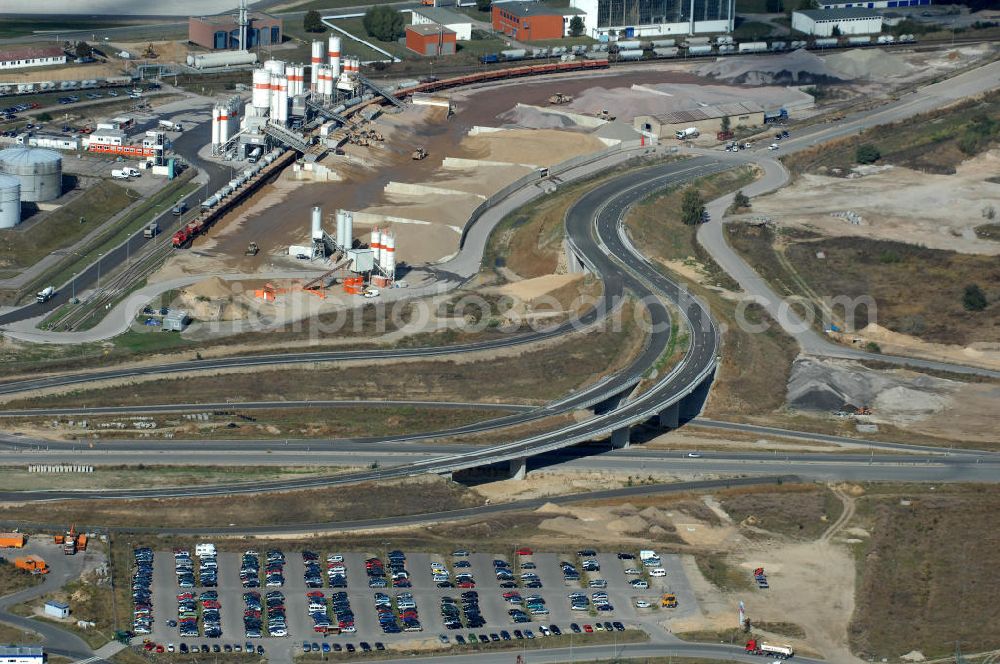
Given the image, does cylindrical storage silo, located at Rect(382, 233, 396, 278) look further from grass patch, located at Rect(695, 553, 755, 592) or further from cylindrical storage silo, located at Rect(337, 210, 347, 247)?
grass patch, located at Rect(695, 553, 755, 592)

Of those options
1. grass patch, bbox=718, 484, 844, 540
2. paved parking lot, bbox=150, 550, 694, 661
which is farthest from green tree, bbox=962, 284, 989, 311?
paved parking lot, bbox=150, 550, 694, 661

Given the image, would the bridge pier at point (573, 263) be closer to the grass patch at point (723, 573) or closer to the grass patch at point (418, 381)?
the grass patch at point (418, 381)

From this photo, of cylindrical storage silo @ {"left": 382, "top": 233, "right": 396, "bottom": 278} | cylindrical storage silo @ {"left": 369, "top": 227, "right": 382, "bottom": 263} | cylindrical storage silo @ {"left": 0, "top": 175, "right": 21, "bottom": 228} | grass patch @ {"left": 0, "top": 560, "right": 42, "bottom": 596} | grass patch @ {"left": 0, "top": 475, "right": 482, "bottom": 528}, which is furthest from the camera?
cylindrical storage silo @ {"left": 0, "top": 175, "right": 21, "bottom": 228}

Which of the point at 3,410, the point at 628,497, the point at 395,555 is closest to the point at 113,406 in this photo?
the point at 3,410

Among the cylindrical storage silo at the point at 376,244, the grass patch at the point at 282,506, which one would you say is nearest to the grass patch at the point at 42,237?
the cylindrical storage silo at the point at 376,244

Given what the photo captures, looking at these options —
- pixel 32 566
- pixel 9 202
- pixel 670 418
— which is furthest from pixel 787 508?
pixel 9 202

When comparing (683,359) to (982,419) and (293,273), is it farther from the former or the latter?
(293,273)

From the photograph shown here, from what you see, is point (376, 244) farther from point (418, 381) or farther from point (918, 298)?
point (918, 298)
